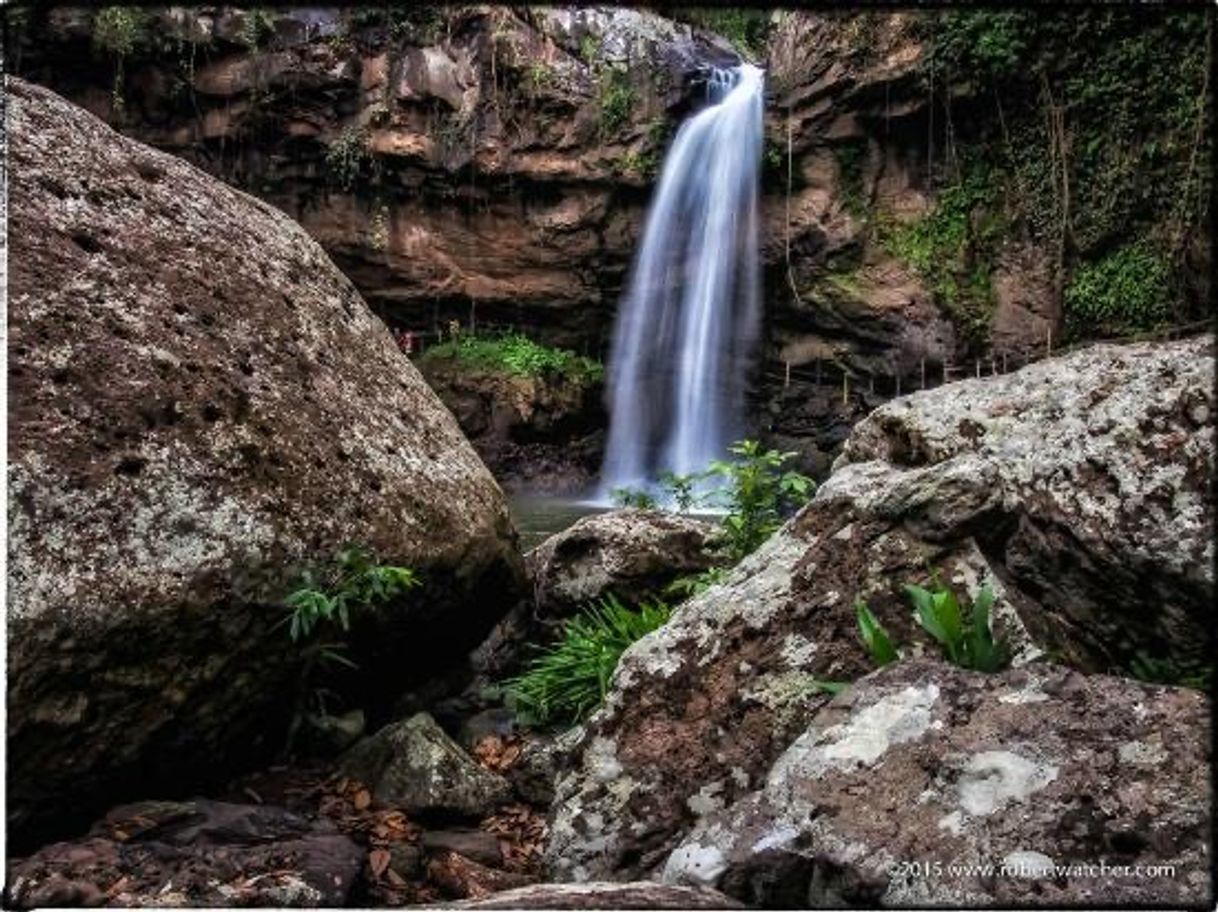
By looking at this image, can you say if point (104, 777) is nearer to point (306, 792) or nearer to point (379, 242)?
point (306, 792)

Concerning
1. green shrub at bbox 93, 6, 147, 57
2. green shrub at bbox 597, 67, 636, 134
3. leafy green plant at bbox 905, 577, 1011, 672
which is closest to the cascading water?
green shrub at bbox 597, 67, 636, 134

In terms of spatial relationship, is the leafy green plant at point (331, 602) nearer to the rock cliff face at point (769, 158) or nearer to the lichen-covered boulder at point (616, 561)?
the lichen-covered boulder at point (616, 561)


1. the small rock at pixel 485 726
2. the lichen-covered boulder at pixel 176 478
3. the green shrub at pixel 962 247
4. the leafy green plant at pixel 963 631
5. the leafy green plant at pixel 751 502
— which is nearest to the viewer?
the leafy green plant at pixel 963 631

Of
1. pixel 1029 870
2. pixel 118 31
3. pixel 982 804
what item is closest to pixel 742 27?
pixel 118 31

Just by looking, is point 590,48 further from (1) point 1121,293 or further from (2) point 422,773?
(2) point 422,773

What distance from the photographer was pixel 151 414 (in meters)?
2.98

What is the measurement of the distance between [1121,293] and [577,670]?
8763 mm

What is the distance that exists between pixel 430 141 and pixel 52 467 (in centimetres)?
1251

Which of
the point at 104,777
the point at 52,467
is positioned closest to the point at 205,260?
the point at 52,467

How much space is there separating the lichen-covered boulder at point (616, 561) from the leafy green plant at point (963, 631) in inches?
93.6

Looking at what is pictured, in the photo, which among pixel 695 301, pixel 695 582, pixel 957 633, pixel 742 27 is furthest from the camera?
pixel 742 27

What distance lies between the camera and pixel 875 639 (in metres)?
2.67

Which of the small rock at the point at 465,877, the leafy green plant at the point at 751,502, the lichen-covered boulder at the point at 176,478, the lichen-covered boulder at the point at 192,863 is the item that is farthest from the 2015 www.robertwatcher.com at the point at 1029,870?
the leafy green plant at the point at 751,502

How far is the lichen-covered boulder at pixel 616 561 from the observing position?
5031mm
